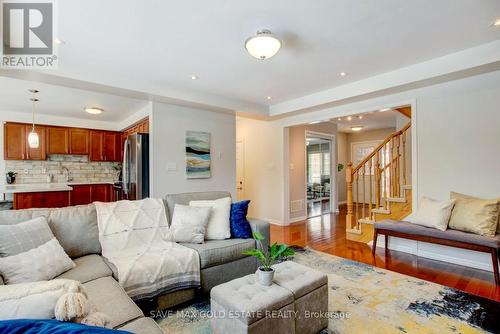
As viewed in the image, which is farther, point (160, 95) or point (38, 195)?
point (38, 195)

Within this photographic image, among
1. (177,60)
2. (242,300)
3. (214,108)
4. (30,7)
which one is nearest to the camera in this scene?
(242,300)

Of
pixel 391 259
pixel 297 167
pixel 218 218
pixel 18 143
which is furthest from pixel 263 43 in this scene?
pixel 18 143

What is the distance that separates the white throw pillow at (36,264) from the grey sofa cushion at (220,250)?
1.01 meters

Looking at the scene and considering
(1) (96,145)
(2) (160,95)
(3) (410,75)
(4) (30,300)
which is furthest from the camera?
(1) (96,145)

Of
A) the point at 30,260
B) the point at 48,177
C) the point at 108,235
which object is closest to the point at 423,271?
the point at 108,235

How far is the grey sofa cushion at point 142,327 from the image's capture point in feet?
3.94

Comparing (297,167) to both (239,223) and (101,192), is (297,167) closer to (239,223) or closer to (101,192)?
(239,223)

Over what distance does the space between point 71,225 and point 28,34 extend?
1.83 m

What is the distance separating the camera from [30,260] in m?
1.63

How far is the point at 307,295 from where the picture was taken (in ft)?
5.55

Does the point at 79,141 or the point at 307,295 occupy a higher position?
the point at 79,141

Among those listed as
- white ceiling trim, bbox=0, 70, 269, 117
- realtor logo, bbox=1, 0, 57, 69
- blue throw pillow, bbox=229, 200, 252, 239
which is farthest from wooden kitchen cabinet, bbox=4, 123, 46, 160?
blue throw pillow, bbox=229, 200, 252, 239

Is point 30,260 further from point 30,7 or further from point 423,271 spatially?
point 423,271

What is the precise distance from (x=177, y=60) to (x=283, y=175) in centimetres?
331
